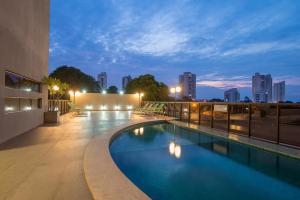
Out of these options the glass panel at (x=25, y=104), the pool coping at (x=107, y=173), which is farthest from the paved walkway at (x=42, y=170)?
the glass panel at (x=25, y=104)

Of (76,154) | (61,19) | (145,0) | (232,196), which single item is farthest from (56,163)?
(61,19)

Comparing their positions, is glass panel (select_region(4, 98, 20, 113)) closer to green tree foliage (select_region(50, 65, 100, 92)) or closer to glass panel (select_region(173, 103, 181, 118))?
glass panel (select_region(173, 103, 181, 118))

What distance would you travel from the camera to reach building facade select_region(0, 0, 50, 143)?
4848 millimetres

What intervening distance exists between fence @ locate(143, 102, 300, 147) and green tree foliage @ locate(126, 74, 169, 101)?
11.3 metres

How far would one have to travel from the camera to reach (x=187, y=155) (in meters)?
5.09

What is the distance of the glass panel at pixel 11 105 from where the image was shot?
5176mm

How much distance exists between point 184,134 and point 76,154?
14.1 feet

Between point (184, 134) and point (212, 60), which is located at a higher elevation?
point (212, 60)

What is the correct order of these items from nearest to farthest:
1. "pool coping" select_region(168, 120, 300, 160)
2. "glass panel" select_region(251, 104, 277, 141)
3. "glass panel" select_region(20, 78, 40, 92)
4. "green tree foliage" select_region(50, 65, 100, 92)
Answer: "pool coping" select_region(168, 120, 300, 160), "glass panel" select_region(251, 104, 277, 141), "glass panel" select_region(20, 78, 40, 92), "green tree foliage" select_region(50, 65, 100, 92)

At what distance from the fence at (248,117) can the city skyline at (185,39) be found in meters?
8.62

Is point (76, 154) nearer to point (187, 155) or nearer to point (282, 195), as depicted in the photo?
point (187, 155)

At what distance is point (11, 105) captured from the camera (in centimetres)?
552

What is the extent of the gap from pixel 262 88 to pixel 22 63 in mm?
41324

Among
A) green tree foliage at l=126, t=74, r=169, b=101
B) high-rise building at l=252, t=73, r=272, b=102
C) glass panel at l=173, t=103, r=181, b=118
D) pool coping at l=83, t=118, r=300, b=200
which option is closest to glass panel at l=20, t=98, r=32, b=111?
pool coping at l=83, t=118, r=300, b=200
